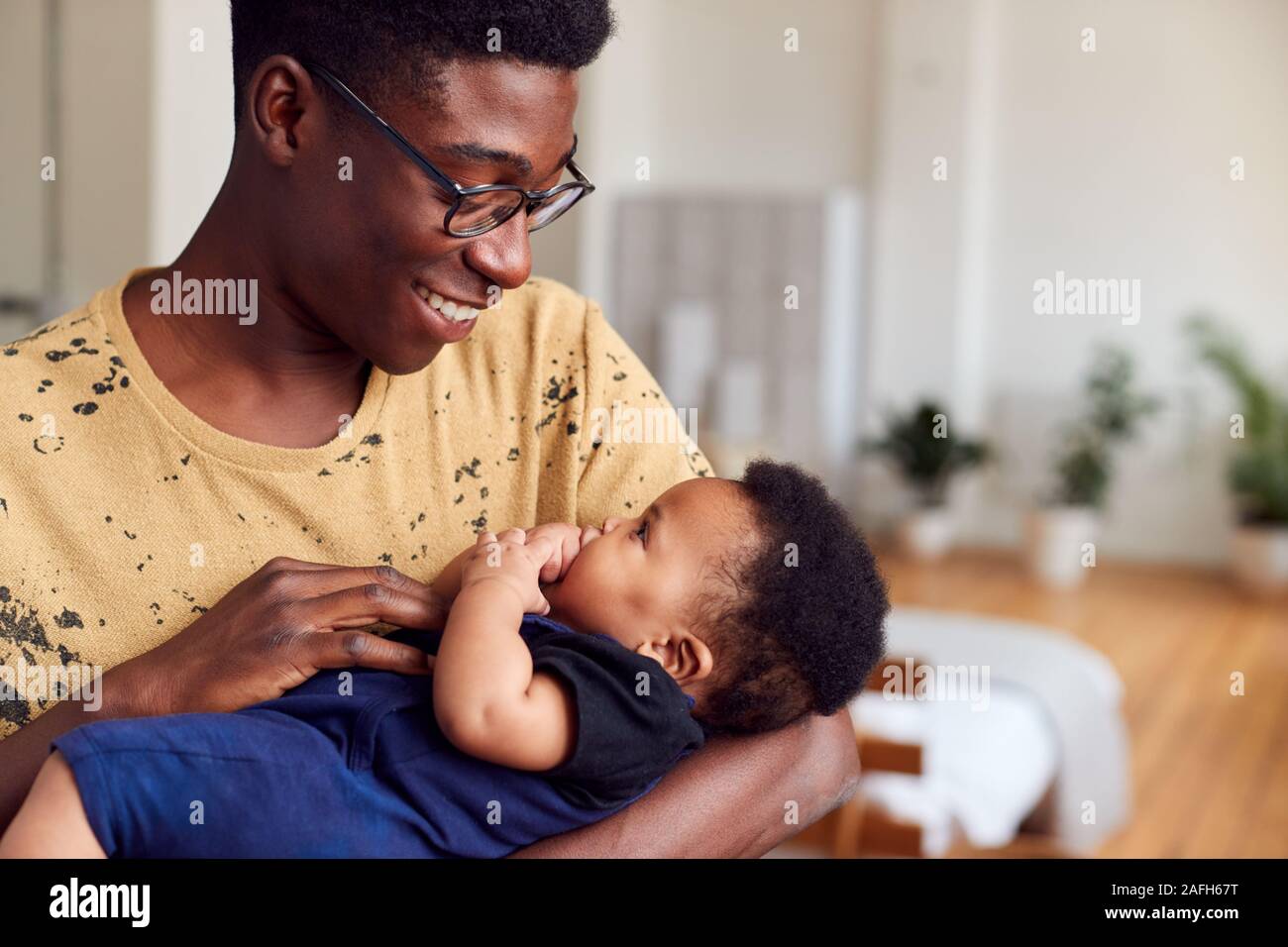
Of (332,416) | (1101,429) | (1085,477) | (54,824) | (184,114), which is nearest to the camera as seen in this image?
(54,824)

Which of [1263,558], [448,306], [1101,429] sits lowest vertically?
[1263,558]

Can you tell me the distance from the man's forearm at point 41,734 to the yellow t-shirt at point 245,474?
81mm

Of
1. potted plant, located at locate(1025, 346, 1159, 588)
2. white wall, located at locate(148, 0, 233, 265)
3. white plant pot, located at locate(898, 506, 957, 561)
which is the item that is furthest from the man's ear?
white plant pot, located at locate(898, 506, 957, 561)

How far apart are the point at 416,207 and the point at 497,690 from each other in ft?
1.43

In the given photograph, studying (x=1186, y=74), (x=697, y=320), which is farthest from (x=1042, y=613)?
(x=1186, y=74)

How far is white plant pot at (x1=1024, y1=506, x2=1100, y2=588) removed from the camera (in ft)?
23.4

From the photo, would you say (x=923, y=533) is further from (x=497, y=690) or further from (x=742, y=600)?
(x=497, y=690)

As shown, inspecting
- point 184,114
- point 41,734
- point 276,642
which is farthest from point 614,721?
point 184,114

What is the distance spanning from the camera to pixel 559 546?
4.23 ft

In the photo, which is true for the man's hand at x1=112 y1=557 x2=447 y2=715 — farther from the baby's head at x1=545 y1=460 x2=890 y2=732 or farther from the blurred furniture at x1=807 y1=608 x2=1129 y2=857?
the blurred furniture at x1=807 y1=608 x2=1129 y2=857

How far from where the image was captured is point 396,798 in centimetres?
108

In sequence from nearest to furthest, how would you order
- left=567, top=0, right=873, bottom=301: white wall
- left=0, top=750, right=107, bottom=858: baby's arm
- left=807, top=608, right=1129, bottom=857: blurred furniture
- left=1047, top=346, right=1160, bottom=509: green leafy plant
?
left=0, top=750, right=107, bottom=858: baby's arm
left=807, top=608, right=1129, bottom=857: blurred furniture
left=1047, top=346, right=1160, bottom=509: green leafy plant
left=567, top=0, right=873, bottom=301: white wall

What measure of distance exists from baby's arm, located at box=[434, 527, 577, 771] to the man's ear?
0.45 m

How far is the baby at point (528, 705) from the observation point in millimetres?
1008
